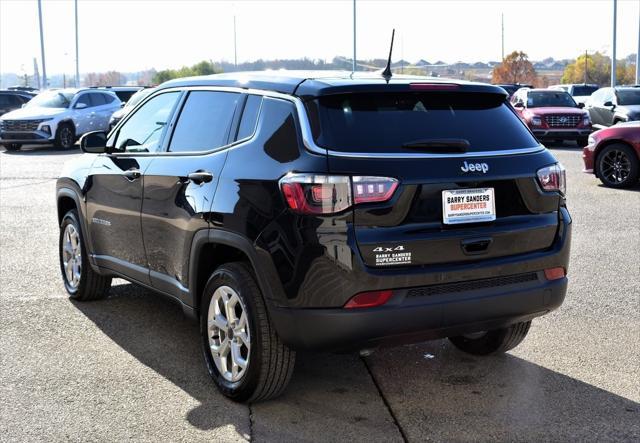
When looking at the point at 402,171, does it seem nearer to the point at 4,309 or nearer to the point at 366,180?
the point at 366,180

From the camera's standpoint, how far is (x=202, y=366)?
5402 millimetres

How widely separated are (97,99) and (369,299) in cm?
2388

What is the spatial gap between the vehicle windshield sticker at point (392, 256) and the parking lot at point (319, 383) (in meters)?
0.87

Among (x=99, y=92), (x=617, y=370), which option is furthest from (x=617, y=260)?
(x=99, y=92)

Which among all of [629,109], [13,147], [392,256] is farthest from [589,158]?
[13,147]

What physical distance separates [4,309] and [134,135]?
1.92m

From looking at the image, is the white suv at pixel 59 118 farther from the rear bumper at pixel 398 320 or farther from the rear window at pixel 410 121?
the rear bumper at pixel 398 320

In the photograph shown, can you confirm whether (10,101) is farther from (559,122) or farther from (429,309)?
(429,309)

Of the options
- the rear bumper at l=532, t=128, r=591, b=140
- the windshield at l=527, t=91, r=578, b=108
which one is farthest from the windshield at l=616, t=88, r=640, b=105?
the windshield at l=527, t=91, r=578, b=108

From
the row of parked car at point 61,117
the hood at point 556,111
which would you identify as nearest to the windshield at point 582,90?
the hood at point 556,111

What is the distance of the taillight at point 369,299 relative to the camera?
13.6ft

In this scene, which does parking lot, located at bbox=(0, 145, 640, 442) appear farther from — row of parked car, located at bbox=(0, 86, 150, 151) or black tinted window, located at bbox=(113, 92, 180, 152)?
row of parked car, located at bbox=(0, 86, 150, 151)

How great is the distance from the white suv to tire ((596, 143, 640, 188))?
52.5 ft

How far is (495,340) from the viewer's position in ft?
17.9
